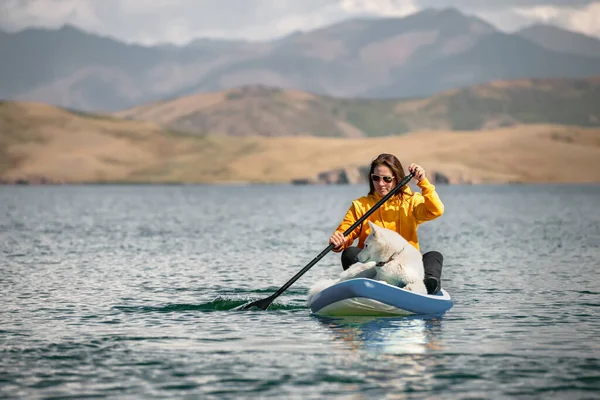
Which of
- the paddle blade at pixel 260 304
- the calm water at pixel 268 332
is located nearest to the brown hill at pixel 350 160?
the calm water at pixel 268 332

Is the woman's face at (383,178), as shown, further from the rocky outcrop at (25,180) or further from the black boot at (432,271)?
the rocky outcrop at (25,180)

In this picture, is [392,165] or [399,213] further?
[399,213]

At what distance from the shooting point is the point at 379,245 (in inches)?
631

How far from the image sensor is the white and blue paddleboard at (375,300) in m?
16.7

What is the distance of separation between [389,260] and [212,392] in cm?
496

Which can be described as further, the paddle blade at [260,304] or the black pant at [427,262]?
the paddle blade at [260,304]

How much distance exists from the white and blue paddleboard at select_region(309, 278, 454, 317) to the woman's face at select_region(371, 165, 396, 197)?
1.34m

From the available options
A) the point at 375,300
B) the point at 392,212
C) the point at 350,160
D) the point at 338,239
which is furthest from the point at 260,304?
the point at 350,160

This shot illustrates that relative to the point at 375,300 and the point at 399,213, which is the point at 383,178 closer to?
the point at 399,213

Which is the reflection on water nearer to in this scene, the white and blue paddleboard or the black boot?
the white and blue paddleboard

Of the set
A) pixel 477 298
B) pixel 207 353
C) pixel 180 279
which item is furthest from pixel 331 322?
pixel 180 279

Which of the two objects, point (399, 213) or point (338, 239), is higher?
point (399, 213)

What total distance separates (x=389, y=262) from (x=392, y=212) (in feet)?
2.70

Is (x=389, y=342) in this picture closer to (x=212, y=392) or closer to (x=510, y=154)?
(x=212, y=392)
